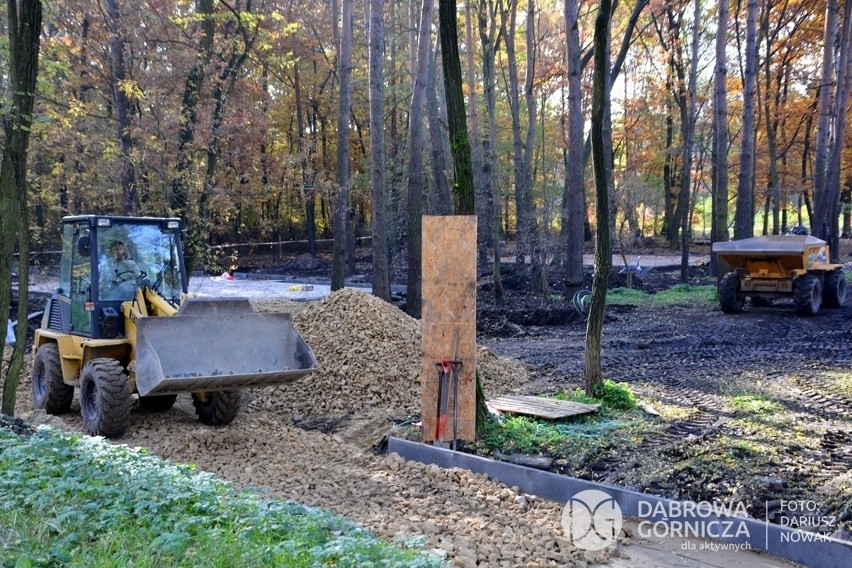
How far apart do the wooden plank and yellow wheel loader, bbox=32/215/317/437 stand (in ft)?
7.43

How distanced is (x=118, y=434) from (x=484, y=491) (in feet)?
13.8

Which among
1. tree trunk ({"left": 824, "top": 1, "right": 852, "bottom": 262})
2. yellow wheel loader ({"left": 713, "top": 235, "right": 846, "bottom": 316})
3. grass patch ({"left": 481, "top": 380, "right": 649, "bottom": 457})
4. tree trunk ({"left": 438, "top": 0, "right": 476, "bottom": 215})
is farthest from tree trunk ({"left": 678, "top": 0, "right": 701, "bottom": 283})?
tree trunk ({"left": 438, "top": 0, "right": 476, "bottom": 215})

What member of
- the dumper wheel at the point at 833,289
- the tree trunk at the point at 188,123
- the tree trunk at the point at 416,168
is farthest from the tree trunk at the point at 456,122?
the dumper wheel at the point at 833,289

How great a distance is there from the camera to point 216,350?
822 centimetres

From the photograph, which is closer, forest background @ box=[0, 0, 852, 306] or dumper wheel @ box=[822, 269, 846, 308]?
forest background @ box=[0, 0, 852, 306]

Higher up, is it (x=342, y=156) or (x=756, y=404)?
(x=342, y=156)

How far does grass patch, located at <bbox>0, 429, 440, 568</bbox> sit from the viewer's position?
392 centimetres

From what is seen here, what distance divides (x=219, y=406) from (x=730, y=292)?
40.1 feet

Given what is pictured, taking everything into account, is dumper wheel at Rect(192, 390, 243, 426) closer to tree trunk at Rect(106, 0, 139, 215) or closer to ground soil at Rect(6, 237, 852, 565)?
ground soil at Rect(6, 237, 852, 565)

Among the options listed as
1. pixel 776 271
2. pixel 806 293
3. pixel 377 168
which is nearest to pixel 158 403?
pixel 377 168

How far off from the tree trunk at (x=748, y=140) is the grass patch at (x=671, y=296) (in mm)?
1989

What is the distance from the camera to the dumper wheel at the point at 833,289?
696 inches

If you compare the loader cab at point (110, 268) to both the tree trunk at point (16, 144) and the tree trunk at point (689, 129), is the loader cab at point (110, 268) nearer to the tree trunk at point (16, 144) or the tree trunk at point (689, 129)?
the tree trunk at point (16, 144)

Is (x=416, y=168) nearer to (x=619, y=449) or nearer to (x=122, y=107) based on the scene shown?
(x=122, y=107)
